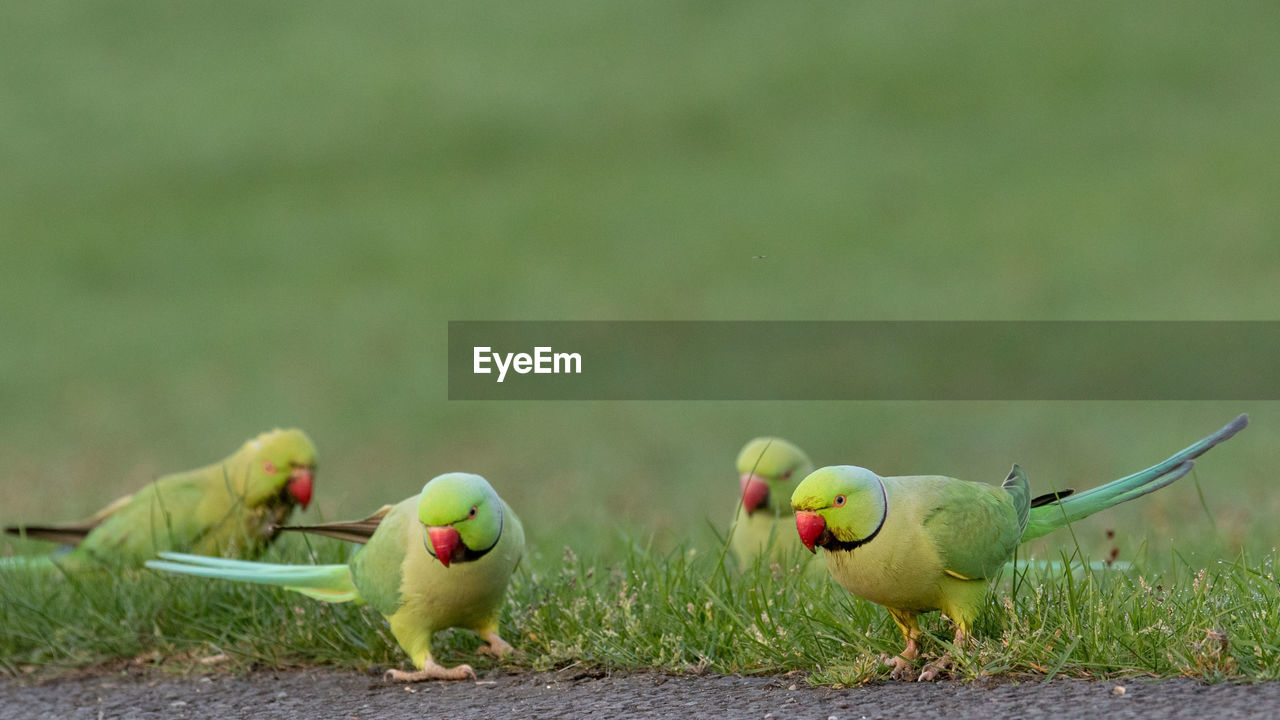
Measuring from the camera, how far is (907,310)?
440 inches

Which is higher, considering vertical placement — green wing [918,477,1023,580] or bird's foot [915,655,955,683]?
green wing [918,477,1023,580]

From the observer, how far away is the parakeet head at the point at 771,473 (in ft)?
15.5

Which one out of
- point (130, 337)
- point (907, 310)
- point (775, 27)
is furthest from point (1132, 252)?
point (130, 337)

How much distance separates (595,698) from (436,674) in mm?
579

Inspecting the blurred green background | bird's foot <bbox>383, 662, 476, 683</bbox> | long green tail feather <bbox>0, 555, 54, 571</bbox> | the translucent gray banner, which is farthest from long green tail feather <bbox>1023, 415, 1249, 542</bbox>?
the translucent gray banner

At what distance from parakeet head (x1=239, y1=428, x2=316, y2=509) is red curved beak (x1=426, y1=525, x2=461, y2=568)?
1.33m

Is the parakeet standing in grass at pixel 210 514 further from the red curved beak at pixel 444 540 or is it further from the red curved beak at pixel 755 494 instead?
the red curved beak at pixel 755 494

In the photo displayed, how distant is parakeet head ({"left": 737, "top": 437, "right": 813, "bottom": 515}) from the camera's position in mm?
4711

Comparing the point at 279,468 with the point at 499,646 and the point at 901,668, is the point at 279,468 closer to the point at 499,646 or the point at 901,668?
the point at 499,646

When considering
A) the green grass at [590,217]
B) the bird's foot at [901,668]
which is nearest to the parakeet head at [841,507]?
the bird's foot at [901,668]

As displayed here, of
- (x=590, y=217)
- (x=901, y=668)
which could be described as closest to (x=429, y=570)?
(x=901, y=668)

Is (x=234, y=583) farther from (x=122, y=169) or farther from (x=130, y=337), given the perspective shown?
(x=122, y=169)

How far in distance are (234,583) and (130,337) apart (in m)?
8.21

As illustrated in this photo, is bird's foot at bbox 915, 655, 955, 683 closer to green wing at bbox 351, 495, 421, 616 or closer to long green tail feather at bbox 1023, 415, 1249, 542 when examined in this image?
long green tail feather at bbox 1023, 415, 1249, 542
